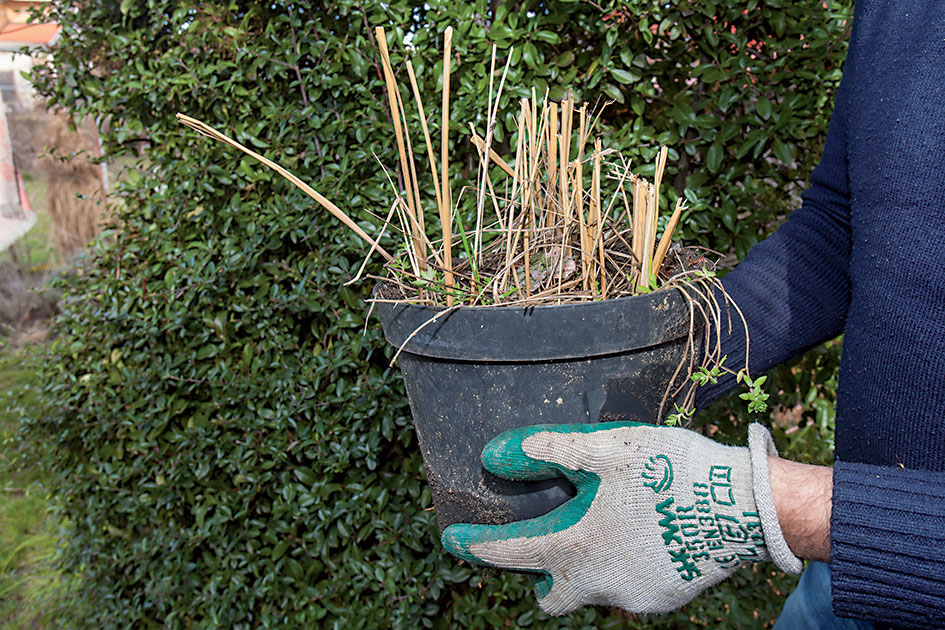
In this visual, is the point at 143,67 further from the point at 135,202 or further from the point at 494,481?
the point at 494,481

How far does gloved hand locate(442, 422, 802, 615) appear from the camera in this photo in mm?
931

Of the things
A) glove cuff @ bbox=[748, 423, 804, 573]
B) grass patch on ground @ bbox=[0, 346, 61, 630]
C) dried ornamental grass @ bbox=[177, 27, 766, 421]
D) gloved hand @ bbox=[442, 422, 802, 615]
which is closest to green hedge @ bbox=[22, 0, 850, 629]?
grass patch on ground @ bbox=[0, 346, 61, 630]

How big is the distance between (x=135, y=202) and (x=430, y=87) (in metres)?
1.16

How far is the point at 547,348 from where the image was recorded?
98cm

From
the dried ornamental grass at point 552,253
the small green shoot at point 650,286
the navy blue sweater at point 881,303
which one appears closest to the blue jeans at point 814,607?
the navy blue sweater at point 881,303

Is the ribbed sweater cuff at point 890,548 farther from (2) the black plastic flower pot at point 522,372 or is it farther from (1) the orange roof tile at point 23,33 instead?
(1) the orange roof tile at point 23,33

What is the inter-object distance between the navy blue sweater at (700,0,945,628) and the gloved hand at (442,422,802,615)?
0.39 feet

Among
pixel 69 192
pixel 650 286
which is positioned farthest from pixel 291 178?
pixel 69 192

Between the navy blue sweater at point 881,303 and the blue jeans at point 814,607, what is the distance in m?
0.32

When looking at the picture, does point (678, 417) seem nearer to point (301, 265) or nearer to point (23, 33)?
point (301, 265)

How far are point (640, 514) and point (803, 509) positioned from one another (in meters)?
0.23

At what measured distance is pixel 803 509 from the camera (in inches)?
37.9

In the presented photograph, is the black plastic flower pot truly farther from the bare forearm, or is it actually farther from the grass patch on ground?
the grass patch on ground

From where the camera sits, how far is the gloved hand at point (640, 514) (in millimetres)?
931
